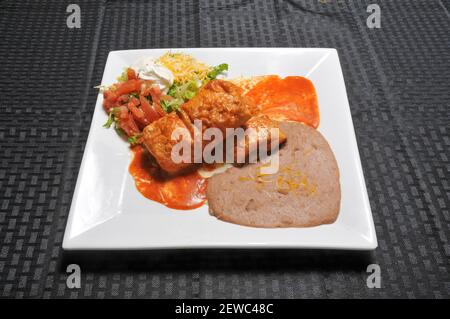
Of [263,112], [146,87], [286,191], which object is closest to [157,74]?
[146,87]

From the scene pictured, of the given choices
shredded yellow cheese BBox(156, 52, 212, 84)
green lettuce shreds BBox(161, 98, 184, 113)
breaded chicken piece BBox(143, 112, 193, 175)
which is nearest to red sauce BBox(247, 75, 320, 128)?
shredded yellow cheese BBox(156, 52, 212, 84)

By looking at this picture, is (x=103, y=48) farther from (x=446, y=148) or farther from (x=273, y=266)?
(x=446, y=148)

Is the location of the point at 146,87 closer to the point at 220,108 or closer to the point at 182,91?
the point at 182,91

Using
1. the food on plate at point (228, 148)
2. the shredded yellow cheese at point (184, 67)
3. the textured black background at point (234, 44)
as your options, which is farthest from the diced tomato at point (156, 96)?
the textured black background at point (234, 44)

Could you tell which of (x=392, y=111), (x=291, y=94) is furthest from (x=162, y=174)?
(x=392, y=111)

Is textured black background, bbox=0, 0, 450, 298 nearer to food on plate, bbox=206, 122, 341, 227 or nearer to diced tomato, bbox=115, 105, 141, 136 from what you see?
food on plate, bbox=206, 122, 341, 227
